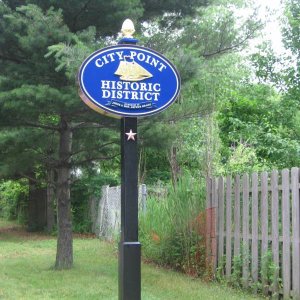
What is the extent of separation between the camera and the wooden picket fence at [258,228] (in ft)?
22.2

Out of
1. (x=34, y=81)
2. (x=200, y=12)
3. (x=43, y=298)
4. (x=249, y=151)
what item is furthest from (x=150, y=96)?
(x=249, y=151)

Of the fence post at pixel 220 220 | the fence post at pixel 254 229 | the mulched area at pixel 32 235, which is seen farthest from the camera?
the mulched area at pixel 32 235

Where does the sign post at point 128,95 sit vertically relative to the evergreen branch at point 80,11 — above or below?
below

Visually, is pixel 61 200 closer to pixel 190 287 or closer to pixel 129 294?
pixel 190 287

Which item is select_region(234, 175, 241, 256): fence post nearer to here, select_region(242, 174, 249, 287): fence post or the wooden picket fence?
the wooden picket fence

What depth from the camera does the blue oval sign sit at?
5.59 metres

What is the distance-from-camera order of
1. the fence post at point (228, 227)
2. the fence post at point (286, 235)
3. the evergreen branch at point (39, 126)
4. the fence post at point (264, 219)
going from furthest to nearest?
the evergreen branch at point (39, 126) → the fence post at point (228, 227) → the fence post at point (264, 219) → the fence post at point (286, 235)

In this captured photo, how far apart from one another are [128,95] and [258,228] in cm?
301

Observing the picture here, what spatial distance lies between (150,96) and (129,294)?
2146 millimetres

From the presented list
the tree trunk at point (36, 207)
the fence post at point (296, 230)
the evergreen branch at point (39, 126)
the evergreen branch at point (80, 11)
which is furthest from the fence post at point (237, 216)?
the tree trunk at point (36, 207)

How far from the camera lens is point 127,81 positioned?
566 cm

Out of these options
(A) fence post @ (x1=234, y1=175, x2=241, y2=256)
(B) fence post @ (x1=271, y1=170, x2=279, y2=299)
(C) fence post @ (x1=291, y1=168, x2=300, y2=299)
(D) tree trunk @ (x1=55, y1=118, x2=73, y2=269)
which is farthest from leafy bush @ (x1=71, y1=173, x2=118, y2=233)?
(C) fence post @ (x1=291, y1=168, x2=300, y2=299)

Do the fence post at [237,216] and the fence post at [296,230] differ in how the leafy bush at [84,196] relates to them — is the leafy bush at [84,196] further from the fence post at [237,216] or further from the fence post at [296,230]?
the fence post at [296,230]

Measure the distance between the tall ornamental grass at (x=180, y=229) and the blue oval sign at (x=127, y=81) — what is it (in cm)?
362
